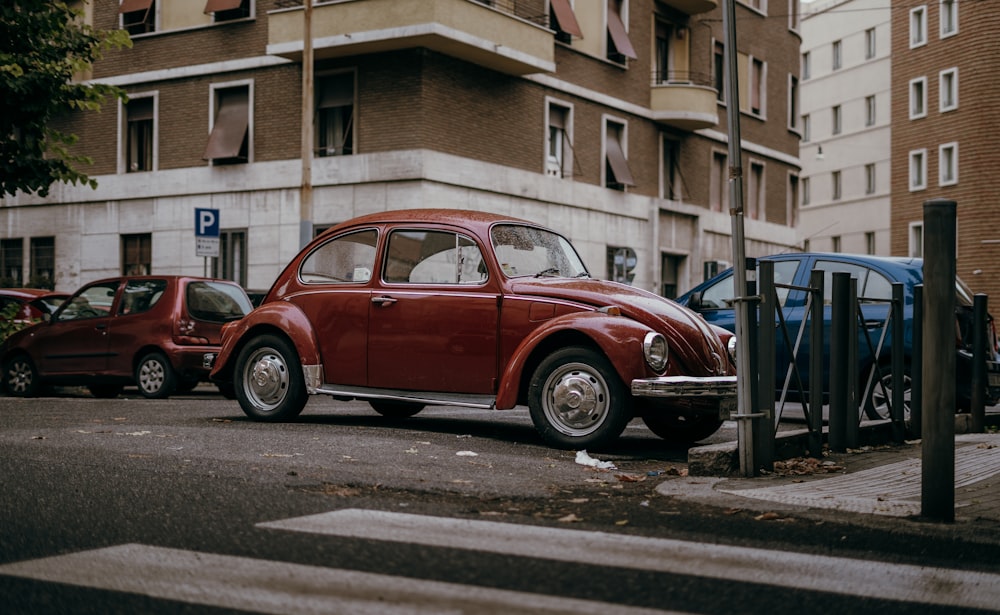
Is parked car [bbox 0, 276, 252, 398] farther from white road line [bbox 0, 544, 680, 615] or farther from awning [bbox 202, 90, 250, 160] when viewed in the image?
awning [bbox 202, 90, 250, 160]

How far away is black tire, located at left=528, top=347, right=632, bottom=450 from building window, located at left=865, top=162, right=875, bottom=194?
53.0m

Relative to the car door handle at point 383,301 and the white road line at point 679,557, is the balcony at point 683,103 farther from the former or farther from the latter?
the white road line at point 679,557

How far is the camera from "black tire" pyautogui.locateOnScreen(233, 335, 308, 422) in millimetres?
10391

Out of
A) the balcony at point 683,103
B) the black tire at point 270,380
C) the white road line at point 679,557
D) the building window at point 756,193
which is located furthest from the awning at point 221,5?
the white road line at point 679,557

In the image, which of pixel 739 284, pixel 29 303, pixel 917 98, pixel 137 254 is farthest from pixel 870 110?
pixel 739 284

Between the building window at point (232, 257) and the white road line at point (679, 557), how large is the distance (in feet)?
76.6

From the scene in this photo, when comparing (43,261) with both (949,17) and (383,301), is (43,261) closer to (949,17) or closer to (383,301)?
(383,301)

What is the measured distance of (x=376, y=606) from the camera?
12.7 ft

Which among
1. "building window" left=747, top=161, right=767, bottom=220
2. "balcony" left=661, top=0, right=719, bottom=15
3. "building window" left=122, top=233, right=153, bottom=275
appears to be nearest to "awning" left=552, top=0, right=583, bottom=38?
"balcony" left=661, top=0, right=719, bottom=15

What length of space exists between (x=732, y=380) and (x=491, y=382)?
1.81m

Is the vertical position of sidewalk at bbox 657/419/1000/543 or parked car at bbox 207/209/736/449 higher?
parked car at bbox 207/209/736/449

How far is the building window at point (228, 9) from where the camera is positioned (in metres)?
28.0

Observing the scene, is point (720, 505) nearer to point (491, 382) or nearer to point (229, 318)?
point (491, 382)

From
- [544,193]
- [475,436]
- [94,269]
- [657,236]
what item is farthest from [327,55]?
[475,436]
